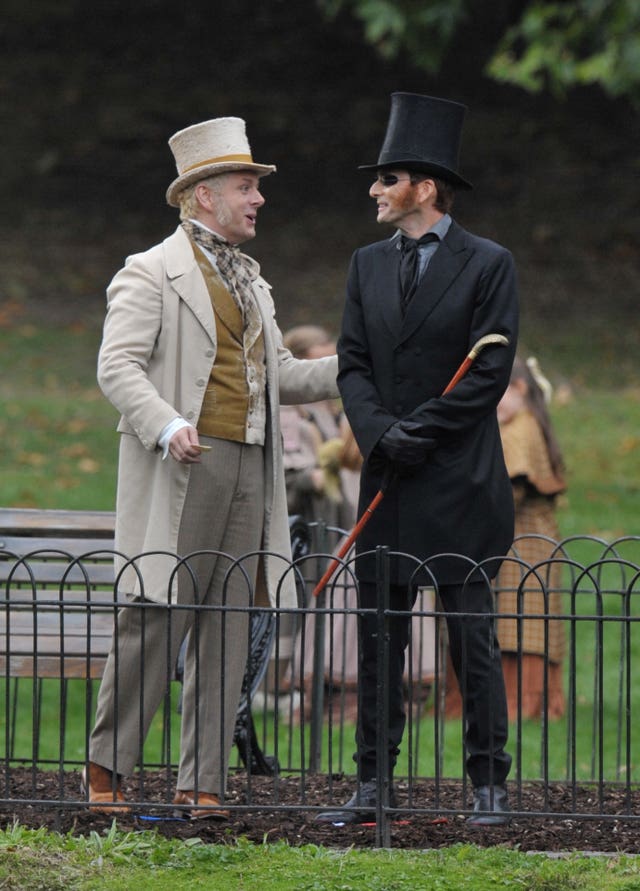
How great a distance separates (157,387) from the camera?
538 centimetres

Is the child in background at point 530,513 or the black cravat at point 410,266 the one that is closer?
the black cravat at point 410,266

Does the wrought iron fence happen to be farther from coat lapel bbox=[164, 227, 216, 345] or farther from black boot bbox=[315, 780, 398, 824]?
coat lapel bbox=[164, 227, 216, 345]

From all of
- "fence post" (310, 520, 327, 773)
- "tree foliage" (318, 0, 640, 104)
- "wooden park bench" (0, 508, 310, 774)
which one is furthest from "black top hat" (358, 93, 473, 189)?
"tree foliage" (318, 0, 640, 104)

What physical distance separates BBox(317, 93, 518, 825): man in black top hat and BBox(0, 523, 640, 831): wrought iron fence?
0.33ft

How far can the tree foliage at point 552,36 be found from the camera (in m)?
15.2

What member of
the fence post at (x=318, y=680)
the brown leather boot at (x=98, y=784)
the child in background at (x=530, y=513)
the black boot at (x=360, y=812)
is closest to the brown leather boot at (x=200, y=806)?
the brown leather boot at (x=98, y=784)

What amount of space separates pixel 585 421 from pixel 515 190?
6.63 meters

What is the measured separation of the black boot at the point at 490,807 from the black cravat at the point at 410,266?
1.56 m

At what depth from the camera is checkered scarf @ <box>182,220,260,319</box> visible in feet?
17.9

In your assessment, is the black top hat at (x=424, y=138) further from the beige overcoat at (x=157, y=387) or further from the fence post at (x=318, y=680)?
the fence post at (x=318, y=680)

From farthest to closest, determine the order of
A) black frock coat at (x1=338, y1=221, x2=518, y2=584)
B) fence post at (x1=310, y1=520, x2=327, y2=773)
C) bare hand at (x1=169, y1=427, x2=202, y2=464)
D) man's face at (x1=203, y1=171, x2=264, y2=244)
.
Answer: fence post at (x1=310, y1=520, x2=327, y2=773) → man's face at (x1=203, y1=171, x2=264, y2=244) → black frock coat at (x1=338, y1=221, x2=518, y2=584) → bare hand at (x1=169, y1=427, x2=202, y2=464)

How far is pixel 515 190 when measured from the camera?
2056 cm

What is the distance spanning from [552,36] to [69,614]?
10955 mm

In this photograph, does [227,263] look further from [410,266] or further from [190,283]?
[410,266]
